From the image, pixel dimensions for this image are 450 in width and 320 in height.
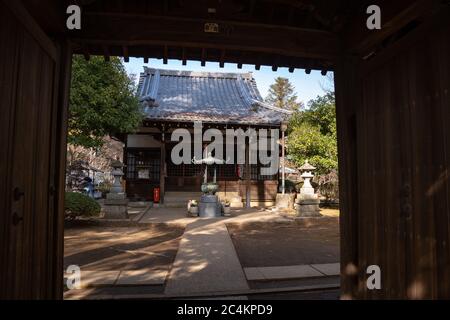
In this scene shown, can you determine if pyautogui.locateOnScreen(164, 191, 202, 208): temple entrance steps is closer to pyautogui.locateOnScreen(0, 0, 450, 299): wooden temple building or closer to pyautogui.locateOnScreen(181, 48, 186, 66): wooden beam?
pyautogui.locateOnScreen(181, 48, 186, 66): wooden beam

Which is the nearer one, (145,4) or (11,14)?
(11,14)

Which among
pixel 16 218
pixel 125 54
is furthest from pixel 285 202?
pixel 16 218

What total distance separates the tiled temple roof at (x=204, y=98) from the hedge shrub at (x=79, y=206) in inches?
230

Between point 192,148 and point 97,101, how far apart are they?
675 cm

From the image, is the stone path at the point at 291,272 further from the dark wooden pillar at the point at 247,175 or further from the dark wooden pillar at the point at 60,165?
the dark wooden pillar at the point at 247,175

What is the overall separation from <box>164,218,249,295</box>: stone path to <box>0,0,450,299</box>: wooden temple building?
1.88 metres

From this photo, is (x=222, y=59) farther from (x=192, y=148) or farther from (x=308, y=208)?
(x=192, y=148)

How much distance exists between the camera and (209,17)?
3416 millimetres

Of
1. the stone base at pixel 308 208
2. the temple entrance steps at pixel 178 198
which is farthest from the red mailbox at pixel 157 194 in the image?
the stone base at pixel 308 208

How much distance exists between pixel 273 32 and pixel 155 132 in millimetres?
13433

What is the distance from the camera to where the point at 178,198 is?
1587 cm

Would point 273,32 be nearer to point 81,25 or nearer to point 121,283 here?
point 81,25
